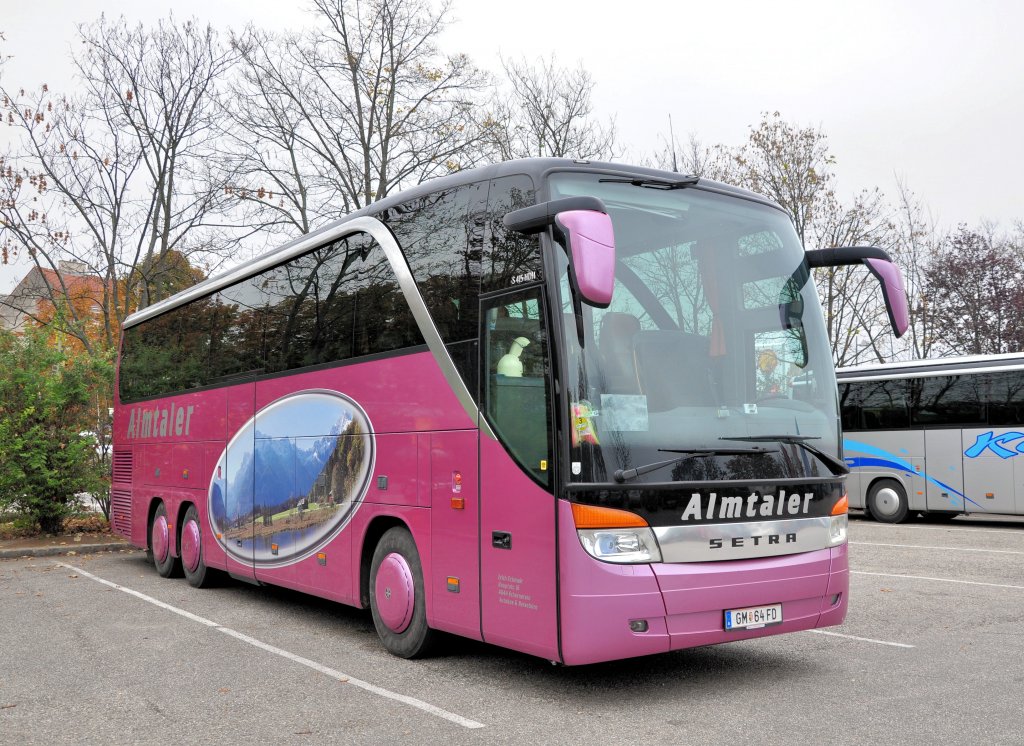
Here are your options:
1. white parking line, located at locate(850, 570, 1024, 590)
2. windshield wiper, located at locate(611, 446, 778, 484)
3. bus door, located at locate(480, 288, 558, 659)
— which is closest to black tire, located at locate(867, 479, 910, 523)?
A: white parking line, located at locate(850, 570, 1024, 590)

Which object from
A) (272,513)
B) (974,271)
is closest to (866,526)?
(272,513)

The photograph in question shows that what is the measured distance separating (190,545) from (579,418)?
312 inches

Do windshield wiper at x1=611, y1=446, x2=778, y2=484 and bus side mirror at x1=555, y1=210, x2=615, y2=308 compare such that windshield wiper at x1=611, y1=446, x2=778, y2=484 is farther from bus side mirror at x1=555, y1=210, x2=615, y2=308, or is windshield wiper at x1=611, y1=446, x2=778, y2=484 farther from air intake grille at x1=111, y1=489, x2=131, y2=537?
air intake grille at x1=111, y1=489, x2=131, y2=537

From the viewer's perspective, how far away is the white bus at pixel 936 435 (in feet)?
62.1

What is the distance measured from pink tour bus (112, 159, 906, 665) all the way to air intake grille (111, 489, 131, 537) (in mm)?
6853

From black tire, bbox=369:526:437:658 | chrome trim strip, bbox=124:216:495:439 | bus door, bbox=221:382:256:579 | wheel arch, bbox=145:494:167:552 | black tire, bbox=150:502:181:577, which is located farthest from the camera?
A: wheel arch, bbox=145:494:167:552

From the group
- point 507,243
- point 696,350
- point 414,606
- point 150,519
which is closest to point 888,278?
point 696,350

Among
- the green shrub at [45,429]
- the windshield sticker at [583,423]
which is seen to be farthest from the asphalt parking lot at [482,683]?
the green shrub at [45,429]

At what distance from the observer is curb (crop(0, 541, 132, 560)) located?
15.3 meters

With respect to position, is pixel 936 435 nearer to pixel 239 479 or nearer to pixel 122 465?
pixel 239 479

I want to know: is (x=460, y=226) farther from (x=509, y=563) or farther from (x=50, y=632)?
(x=50, y=632)

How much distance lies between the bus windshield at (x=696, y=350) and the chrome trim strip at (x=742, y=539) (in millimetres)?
313

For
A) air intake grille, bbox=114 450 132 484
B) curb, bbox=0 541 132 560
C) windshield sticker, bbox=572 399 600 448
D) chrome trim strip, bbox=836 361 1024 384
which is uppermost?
chrome trim strip, bbox=836 361 1024 384

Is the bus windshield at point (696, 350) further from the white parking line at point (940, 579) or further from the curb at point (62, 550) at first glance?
the curb at point (62, 550)
